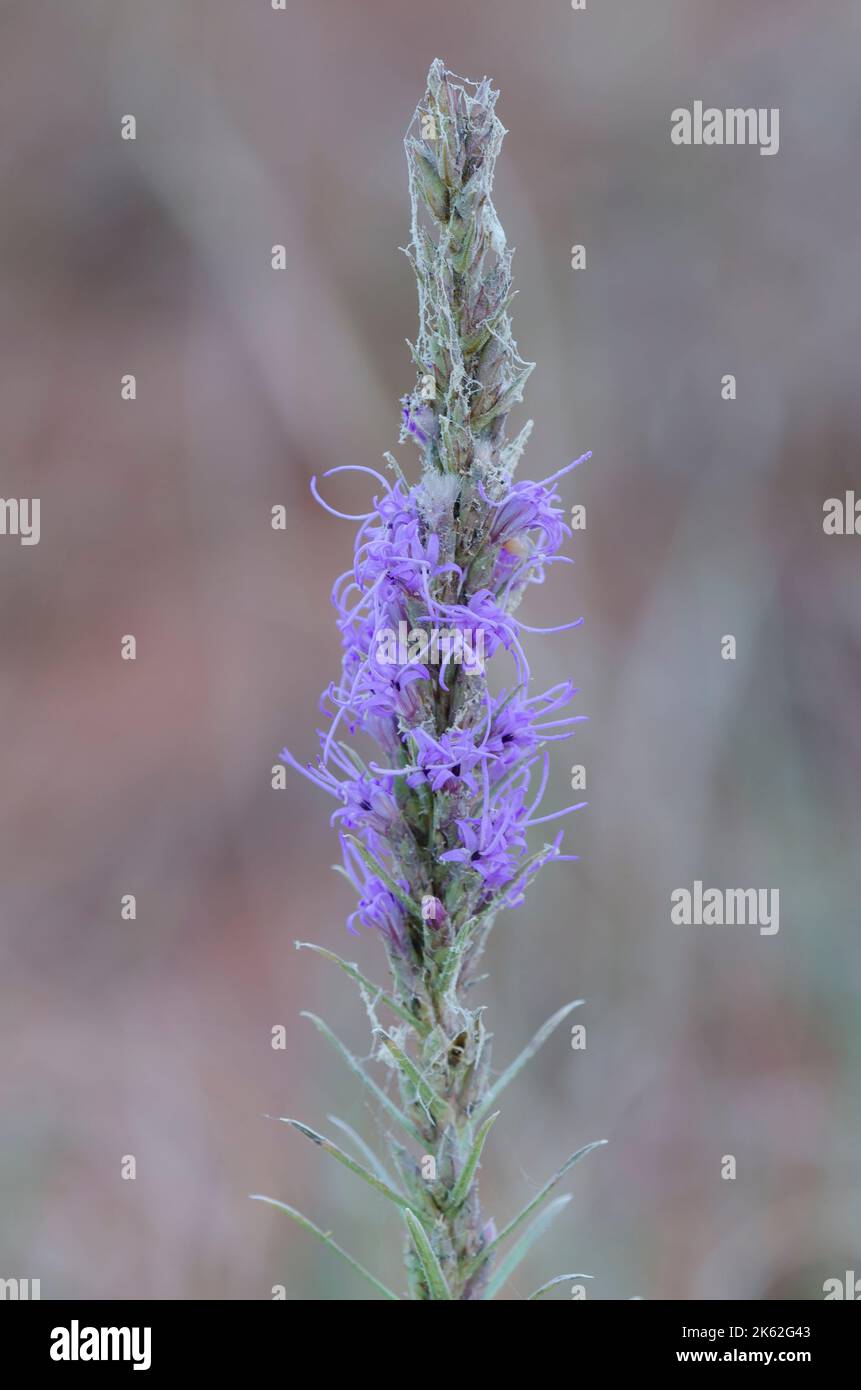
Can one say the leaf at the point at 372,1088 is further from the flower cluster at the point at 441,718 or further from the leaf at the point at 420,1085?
the flower cluster at the point at 441,718

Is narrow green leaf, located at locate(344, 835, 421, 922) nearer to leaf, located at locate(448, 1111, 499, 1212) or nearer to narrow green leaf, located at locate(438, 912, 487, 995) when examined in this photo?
narrow green leaf, located at locate(438, 912, 487, 995)

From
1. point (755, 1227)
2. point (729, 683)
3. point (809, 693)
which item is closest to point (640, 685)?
point (729, 683)

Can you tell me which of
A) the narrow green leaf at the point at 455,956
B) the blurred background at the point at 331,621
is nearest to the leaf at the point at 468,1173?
the narrow green leaf at the point at 455,956

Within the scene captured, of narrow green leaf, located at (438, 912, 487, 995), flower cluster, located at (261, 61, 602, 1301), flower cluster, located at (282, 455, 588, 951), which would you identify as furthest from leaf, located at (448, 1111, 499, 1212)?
flower cluster, located at (282, 455, 588, 951)

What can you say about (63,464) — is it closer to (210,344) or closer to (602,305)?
(210,344)

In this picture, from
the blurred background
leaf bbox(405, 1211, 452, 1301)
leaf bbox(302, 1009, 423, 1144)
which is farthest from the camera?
the blurred background

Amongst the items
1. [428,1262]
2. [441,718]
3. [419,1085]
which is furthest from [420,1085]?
[441,718]
